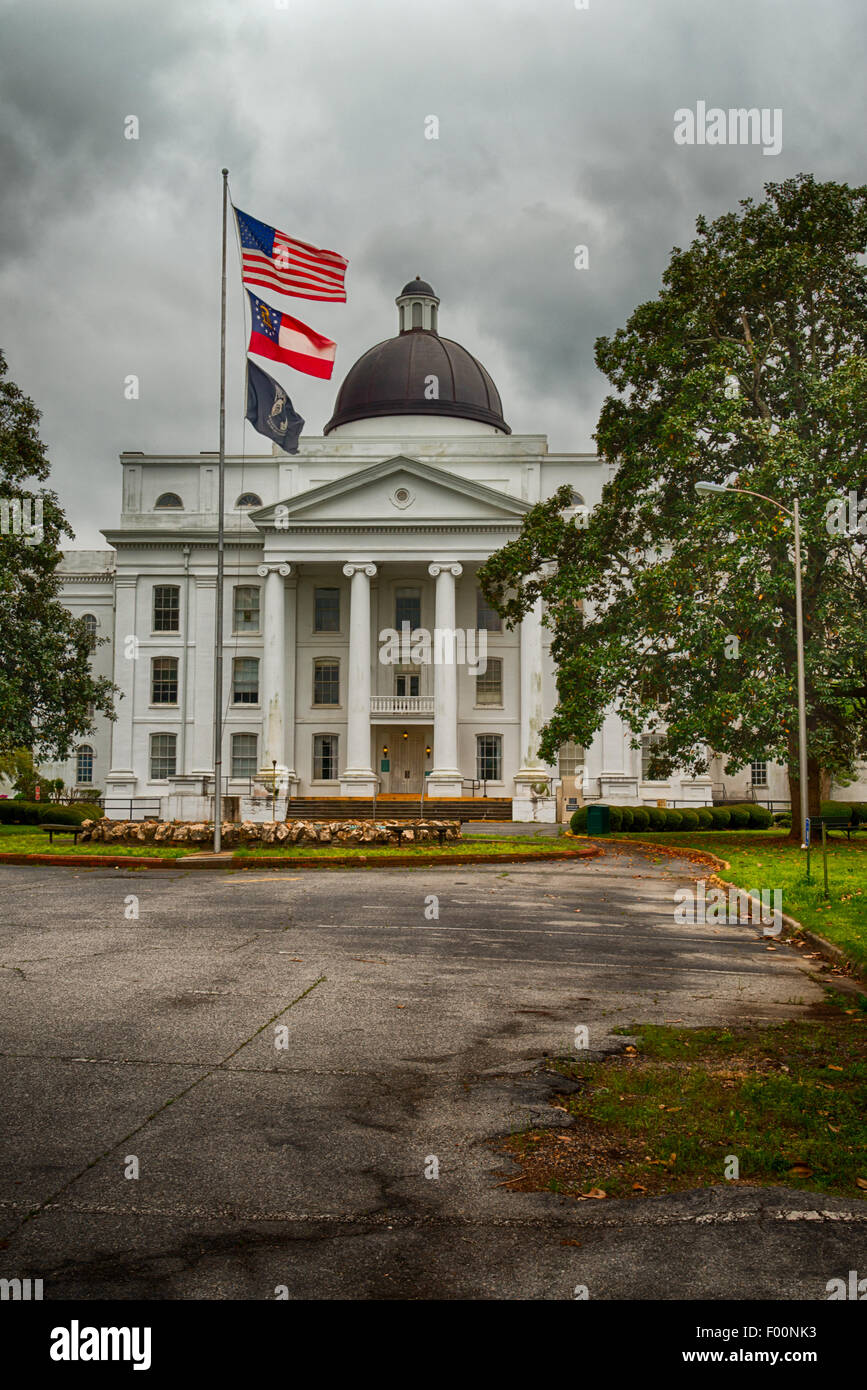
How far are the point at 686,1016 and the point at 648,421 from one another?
2651 centimetres

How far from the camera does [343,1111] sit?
595 cm

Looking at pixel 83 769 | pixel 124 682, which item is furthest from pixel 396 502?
pixel 83 769

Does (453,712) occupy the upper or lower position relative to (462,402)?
lower

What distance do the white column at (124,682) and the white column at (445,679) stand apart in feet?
46.9

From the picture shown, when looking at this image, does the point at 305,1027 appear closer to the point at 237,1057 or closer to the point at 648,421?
the point at 237,1057

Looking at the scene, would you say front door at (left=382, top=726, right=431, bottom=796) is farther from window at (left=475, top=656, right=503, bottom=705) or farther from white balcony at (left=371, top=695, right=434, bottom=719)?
window at (left=475, top=656, right=503, bottom=705)

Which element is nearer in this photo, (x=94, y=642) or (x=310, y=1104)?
(x=310, y=1104)

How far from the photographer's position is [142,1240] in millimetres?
4242

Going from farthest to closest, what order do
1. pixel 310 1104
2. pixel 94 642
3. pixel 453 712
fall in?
pixel 453 712, pixel 94 642, pixel 310 1104

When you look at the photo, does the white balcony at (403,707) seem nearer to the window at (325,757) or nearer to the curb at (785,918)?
the window at (325,757)

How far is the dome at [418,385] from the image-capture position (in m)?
55.7

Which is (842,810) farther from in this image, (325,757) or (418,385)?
(418,385)

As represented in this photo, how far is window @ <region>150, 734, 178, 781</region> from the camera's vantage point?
171ft

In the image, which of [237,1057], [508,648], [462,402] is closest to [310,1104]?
[237,1057]
